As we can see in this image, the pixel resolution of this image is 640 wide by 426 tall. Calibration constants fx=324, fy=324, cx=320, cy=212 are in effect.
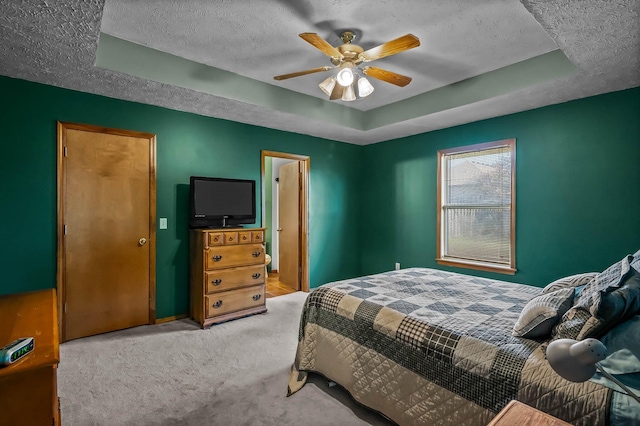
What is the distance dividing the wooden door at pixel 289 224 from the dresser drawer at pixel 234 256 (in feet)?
4.10

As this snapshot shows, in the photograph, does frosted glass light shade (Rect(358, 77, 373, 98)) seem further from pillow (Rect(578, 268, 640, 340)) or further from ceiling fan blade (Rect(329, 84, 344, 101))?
pillow (Rect(578, 268, 640, 340))

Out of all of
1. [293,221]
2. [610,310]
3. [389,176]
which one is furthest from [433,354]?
[389,176]

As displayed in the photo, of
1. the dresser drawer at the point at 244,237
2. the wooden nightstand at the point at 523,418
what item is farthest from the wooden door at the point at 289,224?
the wooden nightstand at the point at 523,418

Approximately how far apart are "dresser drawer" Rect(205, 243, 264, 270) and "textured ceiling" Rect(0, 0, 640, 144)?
1578 mm

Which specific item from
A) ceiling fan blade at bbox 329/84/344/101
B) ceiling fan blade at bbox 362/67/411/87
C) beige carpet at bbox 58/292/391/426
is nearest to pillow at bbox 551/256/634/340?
beige carpet at bbox 58/292/391/426

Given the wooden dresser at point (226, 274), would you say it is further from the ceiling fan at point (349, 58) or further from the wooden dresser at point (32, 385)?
the wooden dresser at point (32, 385)

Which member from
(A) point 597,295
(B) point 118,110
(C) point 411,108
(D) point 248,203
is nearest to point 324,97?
(C) point 411,108

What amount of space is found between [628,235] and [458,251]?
1.73 metres

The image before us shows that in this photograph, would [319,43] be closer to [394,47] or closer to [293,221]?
[394,47]

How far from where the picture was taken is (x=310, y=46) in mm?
2803

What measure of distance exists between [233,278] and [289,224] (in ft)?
5.91

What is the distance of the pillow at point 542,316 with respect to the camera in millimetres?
1512

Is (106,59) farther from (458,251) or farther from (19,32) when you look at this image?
(458,251)

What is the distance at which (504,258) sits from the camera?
3.95 meters
